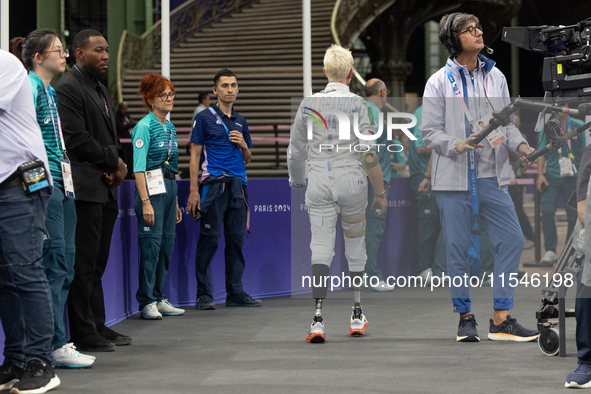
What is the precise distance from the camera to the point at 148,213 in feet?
19.0

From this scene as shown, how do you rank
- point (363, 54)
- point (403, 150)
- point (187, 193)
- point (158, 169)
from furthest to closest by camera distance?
point (363, 54)
point (403, 150)
point (187, 193)
point (158, 169)

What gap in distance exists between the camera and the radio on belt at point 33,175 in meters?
3.62

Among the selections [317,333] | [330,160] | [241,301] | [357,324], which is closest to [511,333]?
[357,324]

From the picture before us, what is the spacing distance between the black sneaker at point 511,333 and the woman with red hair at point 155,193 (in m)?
2.47

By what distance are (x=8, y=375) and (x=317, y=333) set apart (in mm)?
1819

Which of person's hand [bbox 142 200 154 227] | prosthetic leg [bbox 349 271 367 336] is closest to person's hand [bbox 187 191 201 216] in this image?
person's hand [bbox 142 200 154 227]

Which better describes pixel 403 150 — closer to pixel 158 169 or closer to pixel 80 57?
pixel 158 169

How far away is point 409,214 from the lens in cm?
768

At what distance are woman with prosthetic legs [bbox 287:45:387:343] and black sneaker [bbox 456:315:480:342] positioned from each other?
81 cm

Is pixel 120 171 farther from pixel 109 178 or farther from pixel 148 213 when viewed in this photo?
pixel 148 213

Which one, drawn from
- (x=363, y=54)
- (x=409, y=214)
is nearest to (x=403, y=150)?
(x=409, y=214)

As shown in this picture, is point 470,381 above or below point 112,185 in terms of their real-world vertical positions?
below

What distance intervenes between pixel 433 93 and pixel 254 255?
270cm

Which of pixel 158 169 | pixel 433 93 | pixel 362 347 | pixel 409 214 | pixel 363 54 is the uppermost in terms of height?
pixel 363 54
